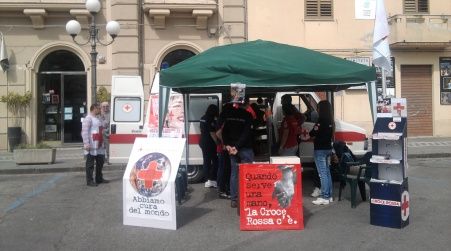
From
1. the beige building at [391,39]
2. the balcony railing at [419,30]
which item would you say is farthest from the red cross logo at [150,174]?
the balcony railing at [419,30]

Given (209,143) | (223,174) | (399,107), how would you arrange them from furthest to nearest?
(399,107) < (209,143) < (223,174)

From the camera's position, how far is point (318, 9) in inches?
808

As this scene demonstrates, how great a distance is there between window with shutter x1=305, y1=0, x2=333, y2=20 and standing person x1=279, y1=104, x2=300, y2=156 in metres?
11.4

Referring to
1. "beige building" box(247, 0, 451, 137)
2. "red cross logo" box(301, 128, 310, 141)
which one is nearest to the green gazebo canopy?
"red cross logo" box(301, 128, 310, 141)

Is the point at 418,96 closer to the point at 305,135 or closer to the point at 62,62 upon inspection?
the point at 305,135

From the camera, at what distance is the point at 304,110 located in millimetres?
12109

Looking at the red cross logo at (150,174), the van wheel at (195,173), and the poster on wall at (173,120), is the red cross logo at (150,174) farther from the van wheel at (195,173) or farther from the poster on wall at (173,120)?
the van wheel at (195,173)

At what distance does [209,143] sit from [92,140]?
2.62m

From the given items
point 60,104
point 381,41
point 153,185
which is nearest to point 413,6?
point 381,41

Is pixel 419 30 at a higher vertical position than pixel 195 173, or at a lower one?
higher

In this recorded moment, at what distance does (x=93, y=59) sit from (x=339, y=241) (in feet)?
33.5

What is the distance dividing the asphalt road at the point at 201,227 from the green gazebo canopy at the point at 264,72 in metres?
2.06

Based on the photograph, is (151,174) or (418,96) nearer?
(151,174)

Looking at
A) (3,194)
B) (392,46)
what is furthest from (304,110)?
(392,46)
